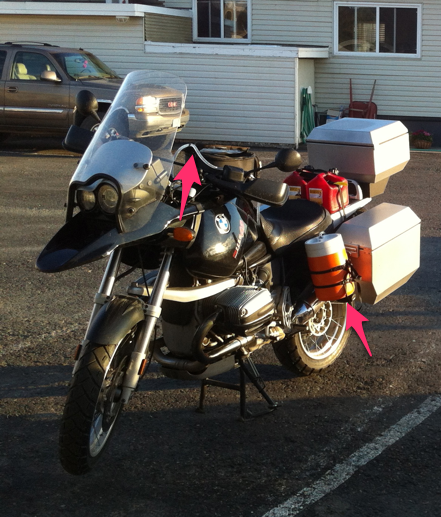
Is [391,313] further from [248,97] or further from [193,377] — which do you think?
[248,97]

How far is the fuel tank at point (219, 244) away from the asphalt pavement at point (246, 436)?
3.15 feet

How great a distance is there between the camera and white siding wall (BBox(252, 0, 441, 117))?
19.3 m

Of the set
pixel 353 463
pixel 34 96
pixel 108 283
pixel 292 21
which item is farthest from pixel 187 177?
pixel 292 21

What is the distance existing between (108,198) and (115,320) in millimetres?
550

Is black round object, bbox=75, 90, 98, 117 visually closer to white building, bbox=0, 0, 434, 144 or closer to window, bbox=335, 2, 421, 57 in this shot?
white building, bbox=0, 0, 434, 144

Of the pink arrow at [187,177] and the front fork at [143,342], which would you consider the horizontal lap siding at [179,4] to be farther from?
the front fork at [143,342]

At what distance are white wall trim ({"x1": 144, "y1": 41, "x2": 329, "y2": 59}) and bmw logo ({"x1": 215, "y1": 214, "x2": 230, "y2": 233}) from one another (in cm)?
1398

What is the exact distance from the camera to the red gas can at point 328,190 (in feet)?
16.9

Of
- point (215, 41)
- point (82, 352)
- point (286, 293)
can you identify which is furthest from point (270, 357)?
point (215, 41)

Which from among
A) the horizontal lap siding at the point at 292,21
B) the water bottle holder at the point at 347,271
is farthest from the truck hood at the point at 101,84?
the water bottle holder at the point at 347,271

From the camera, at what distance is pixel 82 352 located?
366cm

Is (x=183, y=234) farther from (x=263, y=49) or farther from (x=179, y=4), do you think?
(x=179, y=4)

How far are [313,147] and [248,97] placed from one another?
41.7 ft

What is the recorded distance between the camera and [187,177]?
12.9 feet
